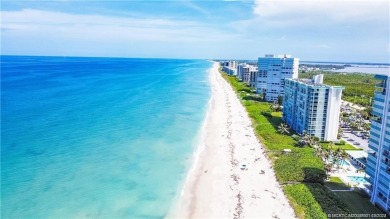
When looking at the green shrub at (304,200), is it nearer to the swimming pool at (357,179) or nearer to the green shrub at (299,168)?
the green shrub at (299,168)

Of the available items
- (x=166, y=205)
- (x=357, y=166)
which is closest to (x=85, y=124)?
Result: (x=166, y=205)

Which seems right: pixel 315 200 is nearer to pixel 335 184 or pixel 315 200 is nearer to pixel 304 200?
pixel 304 200

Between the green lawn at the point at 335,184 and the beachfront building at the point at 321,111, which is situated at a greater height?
the beachfront building at the point at 321,111

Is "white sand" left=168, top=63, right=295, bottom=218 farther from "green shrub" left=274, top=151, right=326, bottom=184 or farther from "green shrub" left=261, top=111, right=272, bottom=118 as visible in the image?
"green shrub" left=261, top=111, right=272, bottom=118

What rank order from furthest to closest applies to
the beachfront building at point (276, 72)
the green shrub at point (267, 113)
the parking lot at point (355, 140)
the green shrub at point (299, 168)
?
the beachfront building at point (276, 72), the green shrub at point (267, 113), the parking lot at point (355, 140), the green shrub at point (299, 168)

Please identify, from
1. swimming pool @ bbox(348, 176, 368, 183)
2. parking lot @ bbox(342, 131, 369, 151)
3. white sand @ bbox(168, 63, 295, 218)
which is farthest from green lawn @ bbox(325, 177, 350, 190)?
parking lot @ bbox(342, 131, 369, 151)

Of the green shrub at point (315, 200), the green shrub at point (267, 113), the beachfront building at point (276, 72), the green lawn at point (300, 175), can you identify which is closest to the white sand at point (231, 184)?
the green lawn at point (300, 175)

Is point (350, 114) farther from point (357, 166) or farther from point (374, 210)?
point (374, 210)
